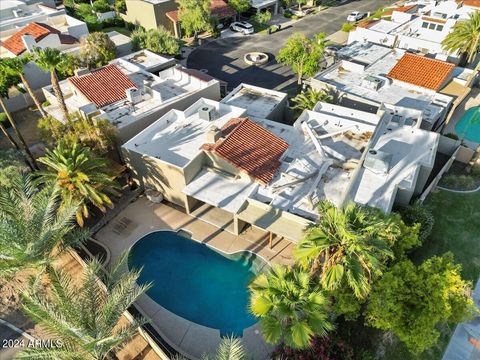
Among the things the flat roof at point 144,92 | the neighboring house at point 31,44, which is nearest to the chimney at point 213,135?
the flat roof at point 144,92

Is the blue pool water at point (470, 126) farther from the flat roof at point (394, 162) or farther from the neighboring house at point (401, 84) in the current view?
the flat roof at point (394, 162)


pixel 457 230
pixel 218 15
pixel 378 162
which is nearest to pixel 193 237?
pixel 378 162

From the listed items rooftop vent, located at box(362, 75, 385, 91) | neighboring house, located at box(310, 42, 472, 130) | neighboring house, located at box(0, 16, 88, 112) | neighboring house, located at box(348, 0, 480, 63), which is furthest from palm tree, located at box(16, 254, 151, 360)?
neighboring house, located at box(348, 0, 480, 63)

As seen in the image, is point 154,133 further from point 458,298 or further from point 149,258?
point 458,298

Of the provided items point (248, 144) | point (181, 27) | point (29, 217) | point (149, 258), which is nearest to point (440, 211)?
point (248, 144)

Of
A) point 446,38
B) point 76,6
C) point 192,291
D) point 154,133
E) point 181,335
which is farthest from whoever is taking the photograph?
point 76,6

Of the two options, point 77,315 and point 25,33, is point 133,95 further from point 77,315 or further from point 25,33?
point 77,315

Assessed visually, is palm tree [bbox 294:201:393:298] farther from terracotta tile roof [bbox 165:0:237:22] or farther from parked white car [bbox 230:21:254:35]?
terracotta tile roof [bbox 165:0:237:22]
